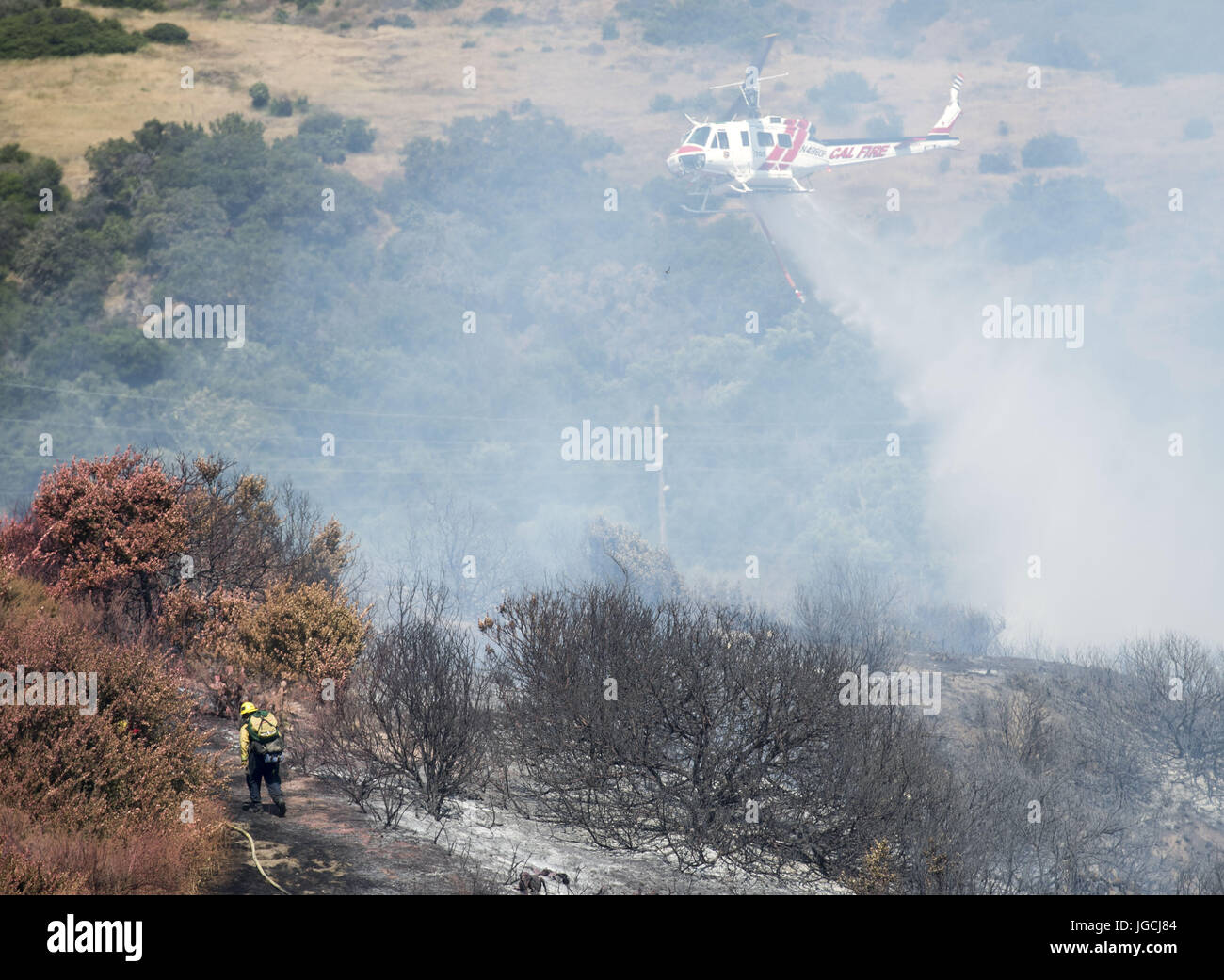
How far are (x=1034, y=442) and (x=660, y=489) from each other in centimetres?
4232

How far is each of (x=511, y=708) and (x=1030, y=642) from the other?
6738 cm

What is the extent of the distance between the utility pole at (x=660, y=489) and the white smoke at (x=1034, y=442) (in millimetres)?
21722

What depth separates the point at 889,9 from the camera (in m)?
159

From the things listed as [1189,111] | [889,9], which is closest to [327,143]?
[889,9]

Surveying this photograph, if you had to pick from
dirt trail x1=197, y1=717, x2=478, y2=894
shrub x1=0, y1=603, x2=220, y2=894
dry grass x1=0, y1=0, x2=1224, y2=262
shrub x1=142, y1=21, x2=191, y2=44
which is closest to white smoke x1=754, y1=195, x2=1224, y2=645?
dry grass x1=0, y1=0, x2=1224, y2=262

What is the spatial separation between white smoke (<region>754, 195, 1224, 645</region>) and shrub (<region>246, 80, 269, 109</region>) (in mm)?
49105

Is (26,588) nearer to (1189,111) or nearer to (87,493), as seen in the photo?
(87,493)

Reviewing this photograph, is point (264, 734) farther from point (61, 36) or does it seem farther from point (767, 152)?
point (61, 36)

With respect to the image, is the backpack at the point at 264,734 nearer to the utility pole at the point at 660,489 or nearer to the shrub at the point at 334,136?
the utility pole at the point at 660,489

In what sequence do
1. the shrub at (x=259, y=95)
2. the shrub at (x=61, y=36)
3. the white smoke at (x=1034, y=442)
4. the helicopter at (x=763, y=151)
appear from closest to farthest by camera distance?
the helicopter at (x=763, y=151)
the white smoke at (x=1034, y=442)
the shrub at (x=61, y=36)
the shrub at (x=259, y=95)

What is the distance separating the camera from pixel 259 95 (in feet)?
378

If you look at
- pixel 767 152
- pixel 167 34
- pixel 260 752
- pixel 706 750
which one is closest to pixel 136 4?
pixel 167 34

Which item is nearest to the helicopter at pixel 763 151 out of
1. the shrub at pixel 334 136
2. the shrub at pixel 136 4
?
the shrub at pixel 334 136

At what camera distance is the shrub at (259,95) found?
115 meters
